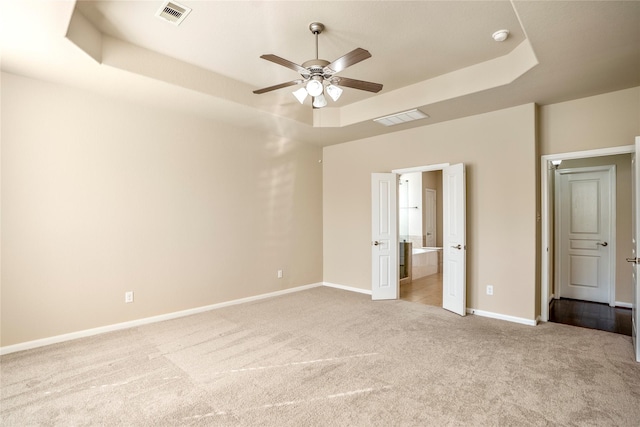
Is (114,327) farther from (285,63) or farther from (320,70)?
(320,70)

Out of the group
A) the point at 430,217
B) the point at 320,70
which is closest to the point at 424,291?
the point at 430,217

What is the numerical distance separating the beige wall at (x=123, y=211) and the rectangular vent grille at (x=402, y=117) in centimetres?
192

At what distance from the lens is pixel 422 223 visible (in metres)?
9.01

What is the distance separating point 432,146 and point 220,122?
3.32 metres

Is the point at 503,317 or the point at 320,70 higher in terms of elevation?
the point at 320,70

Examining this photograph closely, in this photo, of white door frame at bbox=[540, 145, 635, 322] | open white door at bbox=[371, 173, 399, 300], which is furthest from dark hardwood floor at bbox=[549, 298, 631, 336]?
open white door at bbox=[371, 173, 399, 300]

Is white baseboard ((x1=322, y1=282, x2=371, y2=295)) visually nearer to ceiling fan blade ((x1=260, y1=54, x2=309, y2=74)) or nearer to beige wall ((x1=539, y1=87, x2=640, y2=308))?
beige wall ((x1=539, y1=87, x2=640, y2=308))

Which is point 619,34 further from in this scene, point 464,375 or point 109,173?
point 109,173

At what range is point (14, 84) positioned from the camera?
10.7 ft

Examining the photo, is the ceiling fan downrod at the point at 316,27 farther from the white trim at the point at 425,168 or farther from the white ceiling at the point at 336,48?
the white trim at the point at 425,168

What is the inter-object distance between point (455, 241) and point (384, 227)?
1.26 m

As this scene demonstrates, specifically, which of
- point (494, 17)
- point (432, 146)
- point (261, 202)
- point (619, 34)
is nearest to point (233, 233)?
point (261, 202)

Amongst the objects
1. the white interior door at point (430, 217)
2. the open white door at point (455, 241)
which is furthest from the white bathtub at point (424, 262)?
the open white door at point (455, 241)

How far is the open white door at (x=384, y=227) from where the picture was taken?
5516 millimetres
